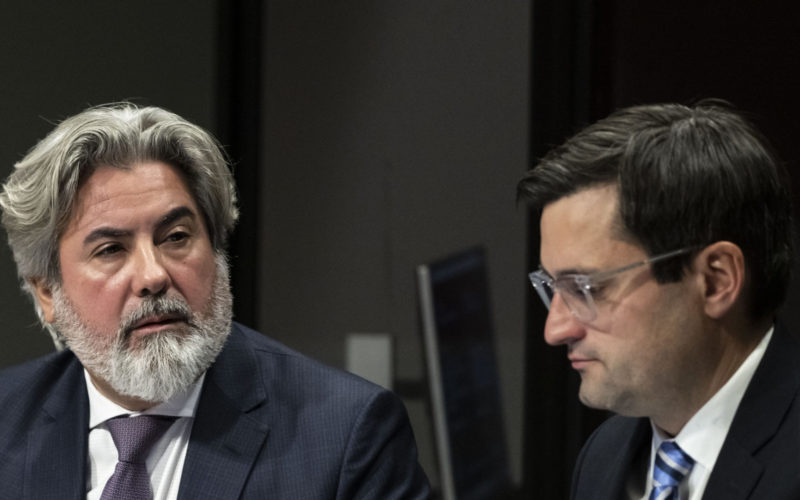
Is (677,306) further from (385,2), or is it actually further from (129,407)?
(385,2)

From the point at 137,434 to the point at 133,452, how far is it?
0.03 metres

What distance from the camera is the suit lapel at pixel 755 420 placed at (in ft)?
5.54

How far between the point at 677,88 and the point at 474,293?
792 mm

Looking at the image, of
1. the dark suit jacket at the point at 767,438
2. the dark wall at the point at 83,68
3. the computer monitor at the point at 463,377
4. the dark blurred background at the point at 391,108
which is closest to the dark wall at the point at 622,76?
the dark blurred background at the point at 391,108

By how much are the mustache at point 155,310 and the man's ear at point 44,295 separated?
0.89 feet

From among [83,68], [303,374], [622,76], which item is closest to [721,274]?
[303,374]

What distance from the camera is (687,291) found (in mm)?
1684

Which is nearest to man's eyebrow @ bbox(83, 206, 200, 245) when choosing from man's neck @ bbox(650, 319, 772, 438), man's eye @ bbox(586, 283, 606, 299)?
man's eye @ bbox(586, 283, 606, 299)

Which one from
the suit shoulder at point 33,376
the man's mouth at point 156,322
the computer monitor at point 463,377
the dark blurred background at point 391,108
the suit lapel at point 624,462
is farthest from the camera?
the dark blurred background at point 391,108

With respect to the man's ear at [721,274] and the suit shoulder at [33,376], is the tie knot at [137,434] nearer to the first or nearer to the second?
the suit shoulder at [33,376]

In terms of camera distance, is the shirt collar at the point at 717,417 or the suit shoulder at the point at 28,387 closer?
the shirt collar at the point at 717,417

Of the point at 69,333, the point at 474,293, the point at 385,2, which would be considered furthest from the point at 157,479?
the point at 385,2

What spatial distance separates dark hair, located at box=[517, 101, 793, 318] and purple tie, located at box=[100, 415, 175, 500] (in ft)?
2.86

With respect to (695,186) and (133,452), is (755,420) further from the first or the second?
(133,452)
